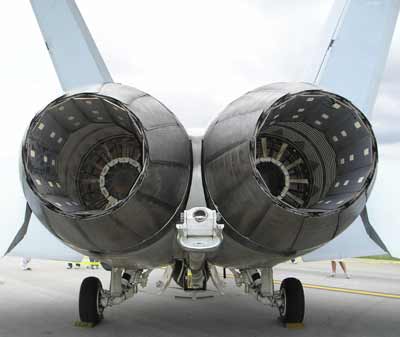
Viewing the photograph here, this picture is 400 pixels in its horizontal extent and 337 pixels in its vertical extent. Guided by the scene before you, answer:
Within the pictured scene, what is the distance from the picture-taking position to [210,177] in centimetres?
337

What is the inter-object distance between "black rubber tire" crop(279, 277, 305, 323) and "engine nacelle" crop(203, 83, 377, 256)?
1868 millimetres

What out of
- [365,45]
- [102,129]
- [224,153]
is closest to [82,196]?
[102,129]

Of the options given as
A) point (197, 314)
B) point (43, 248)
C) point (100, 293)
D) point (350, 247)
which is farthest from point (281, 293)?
point (43, 248)

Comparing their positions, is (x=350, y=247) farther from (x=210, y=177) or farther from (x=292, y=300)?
(x=210, y=177)

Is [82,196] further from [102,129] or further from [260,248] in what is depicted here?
[260,248]

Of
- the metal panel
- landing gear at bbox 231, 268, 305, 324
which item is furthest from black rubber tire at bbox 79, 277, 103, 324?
the metal panel

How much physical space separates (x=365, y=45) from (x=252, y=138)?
116 inches

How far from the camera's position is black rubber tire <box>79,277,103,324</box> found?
222 inches

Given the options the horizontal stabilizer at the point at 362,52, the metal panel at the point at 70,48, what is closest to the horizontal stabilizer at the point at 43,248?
the metal panel at the point at 70,48

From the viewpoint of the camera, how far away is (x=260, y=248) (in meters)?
3.69

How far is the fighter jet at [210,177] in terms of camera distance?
3100mm

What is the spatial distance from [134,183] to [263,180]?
981mm

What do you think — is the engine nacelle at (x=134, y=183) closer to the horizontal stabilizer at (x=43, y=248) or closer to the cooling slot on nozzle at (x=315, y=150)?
the cooling slot on nozzle at (x=315, y=150)

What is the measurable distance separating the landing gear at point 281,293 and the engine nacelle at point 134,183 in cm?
229
